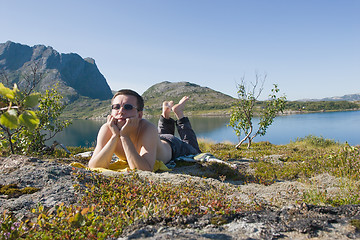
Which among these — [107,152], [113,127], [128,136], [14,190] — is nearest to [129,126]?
[128,136]

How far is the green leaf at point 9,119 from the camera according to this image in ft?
4.53

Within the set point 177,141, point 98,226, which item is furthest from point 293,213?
point 177,141

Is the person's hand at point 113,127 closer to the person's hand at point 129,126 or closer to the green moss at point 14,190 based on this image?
the person's hand at point 129,126

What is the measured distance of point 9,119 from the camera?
4.60 ft

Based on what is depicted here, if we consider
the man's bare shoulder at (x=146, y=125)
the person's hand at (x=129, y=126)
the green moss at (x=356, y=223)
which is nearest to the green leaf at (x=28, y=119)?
the green moss at (x=356, y=223)

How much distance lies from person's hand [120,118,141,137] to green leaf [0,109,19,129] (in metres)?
4.59

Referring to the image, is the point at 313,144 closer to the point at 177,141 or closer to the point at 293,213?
the point at 177,141

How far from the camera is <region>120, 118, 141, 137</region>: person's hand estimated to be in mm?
6002

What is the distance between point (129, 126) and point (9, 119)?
4696mm

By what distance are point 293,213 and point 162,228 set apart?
67.5 inches

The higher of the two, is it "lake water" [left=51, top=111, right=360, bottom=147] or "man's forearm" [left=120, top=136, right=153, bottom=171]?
"man's forearm" [left=120, top=136, right=153, bottom=171]

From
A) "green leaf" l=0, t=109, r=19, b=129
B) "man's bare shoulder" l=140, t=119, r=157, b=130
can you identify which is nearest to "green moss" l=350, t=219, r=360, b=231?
"green leaf" l=0, t=109, r=19, b=129

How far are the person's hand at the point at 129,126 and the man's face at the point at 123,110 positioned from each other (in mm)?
236

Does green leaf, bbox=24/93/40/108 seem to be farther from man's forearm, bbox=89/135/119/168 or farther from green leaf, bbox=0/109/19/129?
man's forearm, bbox=89/135/119/168
